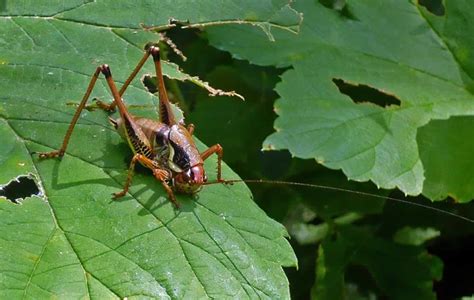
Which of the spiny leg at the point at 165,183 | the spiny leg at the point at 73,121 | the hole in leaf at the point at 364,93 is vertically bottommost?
the hole in leaf at the point at 364,93

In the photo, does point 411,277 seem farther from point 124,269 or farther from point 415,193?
point 124,269

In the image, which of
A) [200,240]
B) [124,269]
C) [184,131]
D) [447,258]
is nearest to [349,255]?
[447,258]

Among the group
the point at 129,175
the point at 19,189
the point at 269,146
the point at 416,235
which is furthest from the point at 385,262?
the point at 19,189

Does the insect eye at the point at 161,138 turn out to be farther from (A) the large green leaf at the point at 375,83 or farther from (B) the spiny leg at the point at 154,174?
(A) the large green leaf at the point at 375,83

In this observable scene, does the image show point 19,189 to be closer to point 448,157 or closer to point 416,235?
point 448,157

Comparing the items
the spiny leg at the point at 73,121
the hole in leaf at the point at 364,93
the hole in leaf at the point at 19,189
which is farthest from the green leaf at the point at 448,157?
the hole in leaf at the point at 19,189

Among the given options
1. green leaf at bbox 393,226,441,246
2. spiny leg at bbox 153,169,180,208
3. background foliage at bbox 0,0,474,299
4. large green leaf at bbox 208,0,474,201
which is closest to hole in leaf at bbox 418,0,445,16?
background foliage at bbox 0,0,474,299

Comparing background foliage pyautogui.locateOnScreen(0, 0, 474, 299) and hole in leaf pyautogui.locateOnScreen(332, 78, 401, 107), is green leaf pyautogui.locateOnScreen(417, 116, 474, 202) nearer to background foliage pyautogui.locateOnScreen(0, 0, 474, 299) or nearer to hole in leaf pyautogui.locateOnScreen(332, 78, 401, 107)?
background foliage pyautogui.locateOnScreen(0, 0, 474, 299)
